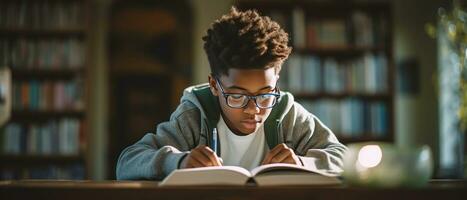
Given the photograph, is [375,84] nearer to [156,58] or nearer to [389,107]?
[389,107]

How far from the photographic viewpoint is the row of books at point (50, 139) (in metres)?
4.41

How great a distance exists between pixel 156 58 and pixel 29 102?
1.06 metres

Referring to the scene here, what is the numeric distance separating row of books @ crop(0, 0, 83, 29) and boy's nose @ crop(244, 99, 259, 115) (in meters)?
3.14

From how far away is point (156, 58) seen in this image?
5.06 meters

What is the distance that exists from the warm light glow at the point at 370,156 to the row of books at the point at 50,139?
3523 mm

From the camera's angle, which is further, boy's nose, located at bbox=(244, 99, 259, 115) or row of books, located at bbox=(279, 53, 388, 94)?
row of books, located at bbox=(279, 53, 388, 94)

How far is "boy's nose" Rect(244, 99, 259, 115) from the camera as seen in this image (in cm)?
152

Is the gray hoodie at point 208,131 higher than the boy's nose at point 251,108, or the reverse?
the boy's nose at point 251,108

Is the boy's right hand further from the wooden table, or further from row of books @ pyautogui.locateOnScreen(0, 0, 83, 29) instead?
row of books @ pyautogui.locateOnScreen(0, 0, 83, 29)

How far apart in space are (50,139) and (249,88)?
320 centimetres

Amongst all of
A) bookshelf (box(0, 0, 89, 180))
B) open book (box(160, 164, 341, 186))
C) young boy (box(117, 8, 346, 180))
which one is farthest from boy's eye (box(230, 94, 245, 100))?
bookshelf (box(0, 0, 89, 180))

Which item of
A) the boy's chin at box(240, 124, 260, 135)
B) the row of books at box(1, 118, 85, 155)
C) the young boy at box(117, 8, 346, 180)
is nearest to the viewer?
the young boy at box(117, 8, 346, 180)

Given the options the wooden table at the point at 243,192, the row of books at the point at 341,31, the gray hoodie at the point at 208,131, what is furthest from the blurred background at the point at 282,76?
the wooden table at the point at 243,192

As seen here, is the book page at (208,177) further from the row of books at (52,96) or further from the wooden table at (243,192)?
the row of books at (52,96)
